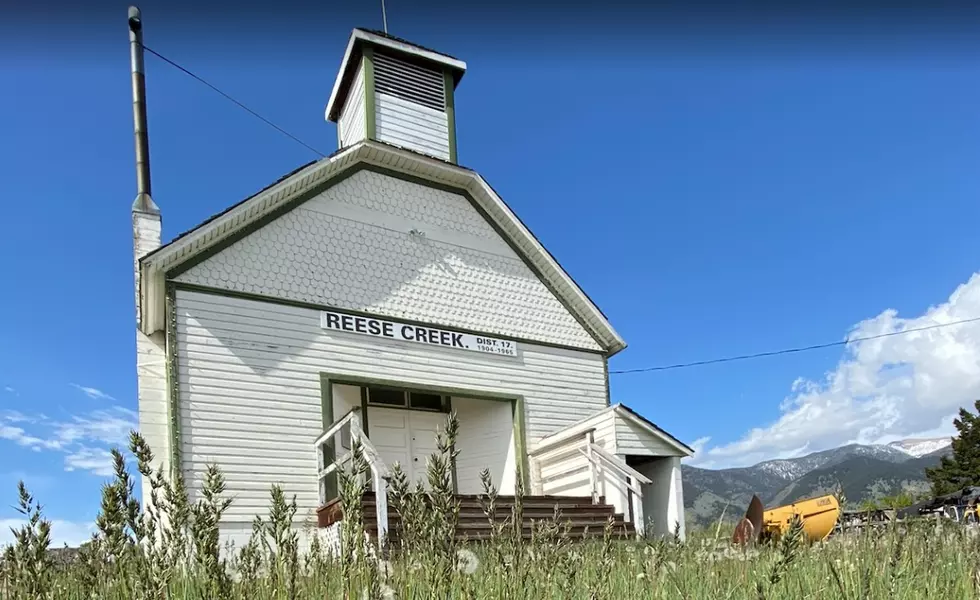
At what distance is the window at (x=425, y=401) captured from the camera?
55.6 feet

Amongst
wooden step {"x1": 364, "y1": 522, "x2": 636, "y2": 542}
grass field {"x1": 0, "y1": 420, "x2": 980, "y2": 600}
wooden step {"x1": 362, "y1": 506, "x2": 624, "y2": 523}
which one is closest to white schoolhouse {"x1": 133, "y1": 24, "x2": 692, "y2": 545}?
wooden step {"x1": 362, "y1": 506, "x2": 624, "y2": 523}

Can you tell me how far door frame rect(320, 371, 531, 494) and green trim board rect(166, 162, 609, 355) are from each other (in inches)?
59.6

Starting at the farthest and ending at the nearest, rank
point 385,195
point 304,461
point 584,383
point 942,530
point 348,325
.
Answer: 1. point 584,383
2. point 385,195
3. point 348,325
4. point 304,461
5. point 942,530

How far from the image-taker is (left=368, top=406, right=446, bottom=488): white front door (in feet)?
53.3

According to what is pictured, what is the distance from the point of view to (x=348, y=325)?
14516 mm

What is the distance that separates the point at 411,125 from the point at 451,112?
4.34ft

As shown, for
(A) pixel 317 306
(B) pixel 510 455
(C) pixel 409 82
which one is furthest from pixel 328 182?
(B) pixel 510 455

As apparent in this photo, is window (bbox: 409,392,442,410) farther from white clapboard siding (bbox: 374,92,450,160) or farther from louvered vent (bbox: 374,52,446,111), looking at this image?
louvered vent (bbox: 374,52,446,111)

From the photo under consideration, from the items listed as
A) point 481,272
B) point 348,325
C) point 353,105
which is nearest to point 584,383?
point 481,272

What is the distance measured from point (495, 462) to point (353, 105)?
9175 millimetres

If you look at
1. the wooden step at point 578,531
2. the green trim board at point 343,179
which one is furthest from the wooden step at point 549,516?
the green trim board at point 343,179

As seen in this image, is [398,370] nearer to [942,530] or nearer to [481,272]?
[481,272]

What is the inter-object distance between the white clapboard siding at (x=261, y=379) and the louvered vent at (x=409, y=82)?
638cm

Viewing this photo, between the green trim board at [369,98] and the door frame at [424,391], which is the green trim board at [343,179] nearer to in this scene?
the green trim board at [369,98]
